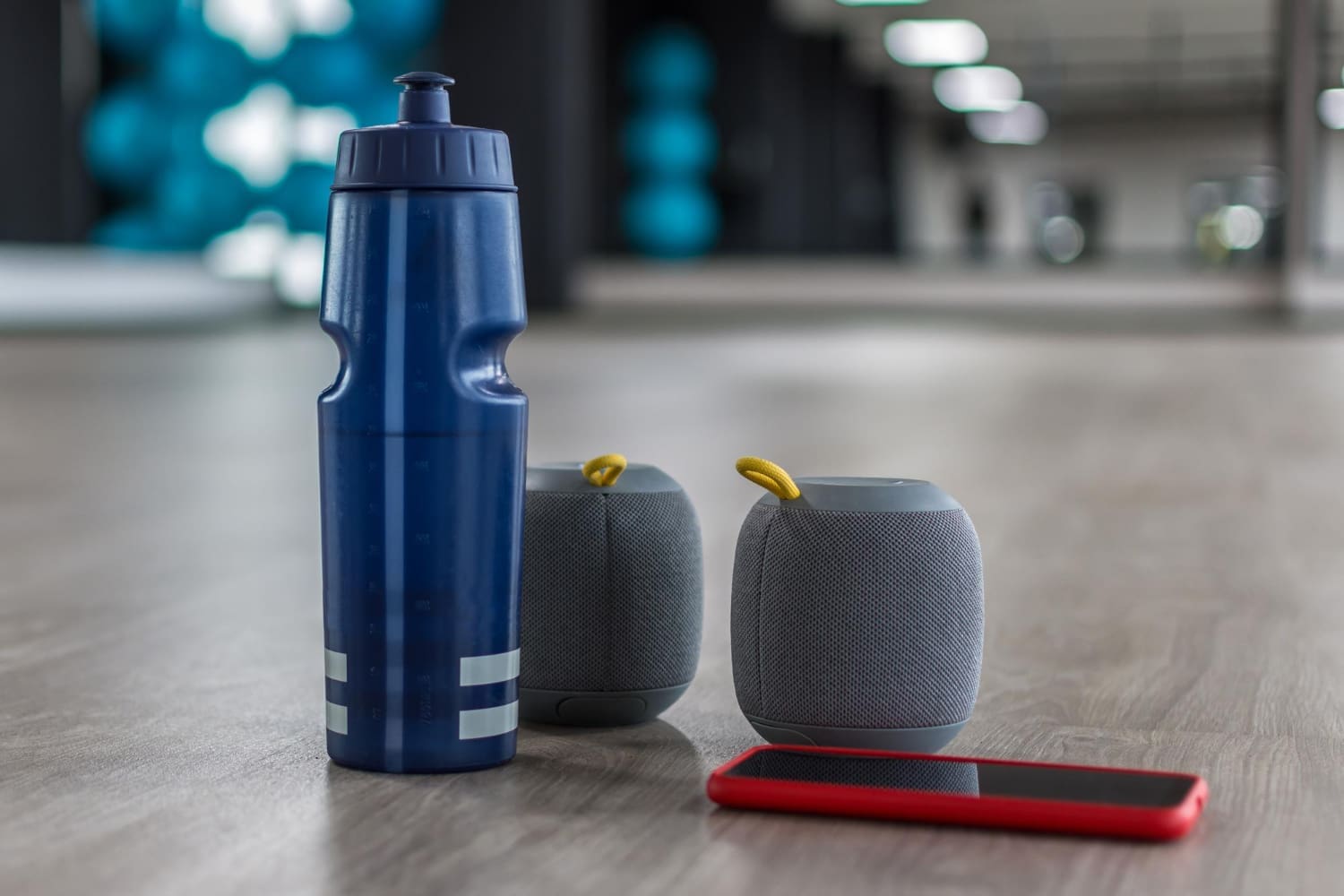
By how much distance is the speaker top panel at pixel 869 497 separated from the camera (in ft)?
2.55

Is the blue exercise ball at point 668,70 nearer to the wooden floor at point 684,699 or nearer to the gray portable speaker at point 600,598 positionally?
the wooden floor at point 684,699

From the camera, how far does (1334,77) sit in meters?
13.1

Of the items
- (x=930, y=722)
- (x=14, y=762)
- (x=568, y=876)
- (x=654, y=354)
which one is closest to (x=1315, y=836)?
(x=930, y=722)

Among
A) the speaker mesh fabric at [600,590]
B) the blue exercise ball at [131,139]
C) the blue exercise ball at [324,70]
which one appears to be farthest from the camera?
the blue exercise ball at [131,139]

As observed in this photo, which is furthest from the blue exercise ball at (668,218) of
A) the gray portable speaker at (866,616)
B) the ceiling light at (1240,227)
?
the ceiling light at (1240,227)

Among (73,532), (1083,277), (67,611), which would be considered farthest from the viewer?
(1083,277)

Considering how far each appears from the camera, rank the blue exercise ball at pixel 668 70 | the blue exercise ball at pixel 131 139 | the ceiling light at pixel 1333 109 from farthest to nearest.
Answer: the ceiling light at pixel 1333 109 < the blue exercise ball at pixel 668 70 < the blue exercise ball at pixel 131 139

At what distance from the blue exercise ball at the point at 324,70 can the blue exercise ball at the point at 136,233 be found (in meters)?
1.21

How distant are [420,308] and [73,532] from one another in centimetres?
105

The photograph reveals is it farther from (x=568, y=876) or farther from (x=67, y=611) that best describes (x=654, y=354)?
(x=568, y=876)

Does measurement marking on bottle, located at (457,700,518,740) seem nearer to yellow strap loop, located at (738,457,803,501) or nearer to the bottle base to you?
the bottle base

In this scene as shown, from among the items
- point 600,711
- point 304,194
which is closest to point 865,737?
point 600,711

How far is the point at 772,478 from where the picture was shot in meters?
0.79

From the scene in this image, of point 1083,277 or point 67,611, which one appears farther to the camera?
point 1083,277
